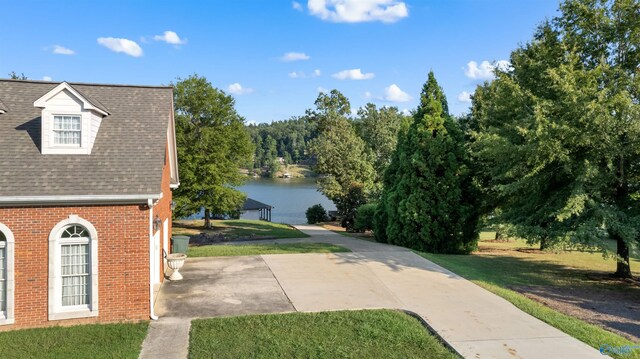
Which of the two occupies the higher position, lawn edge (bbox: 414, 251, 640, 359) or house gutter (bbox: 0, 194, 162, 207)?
house gutter (bbox: 0, 194, 162, 207)

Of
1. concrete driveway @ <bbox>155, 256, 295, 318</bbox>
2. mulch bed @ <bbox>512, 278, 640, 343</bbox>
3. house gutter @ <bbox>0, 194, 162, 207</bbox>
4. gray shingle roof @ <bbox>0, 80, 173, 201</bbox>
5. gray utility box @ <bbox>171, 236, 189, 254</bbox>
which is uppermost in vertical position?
gray shingle roof @ <bbox>0, 80, 173, 201</bbox>

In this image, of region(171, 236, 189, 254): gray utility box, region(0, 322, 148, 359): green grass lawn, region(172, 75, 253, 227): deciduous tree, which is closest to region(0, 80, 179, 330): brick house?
region(0, 322, 148, 359): green grass lawn

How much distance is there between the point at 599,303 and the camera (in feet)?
41.6

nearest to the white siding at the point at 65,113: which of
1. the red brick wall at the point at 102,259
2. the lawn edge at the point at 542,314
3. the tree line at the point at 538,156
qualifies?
the red brick wall at the point at 102,259

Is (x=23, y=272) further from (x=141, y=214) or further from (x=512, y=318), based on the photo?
(x=512, y=318)

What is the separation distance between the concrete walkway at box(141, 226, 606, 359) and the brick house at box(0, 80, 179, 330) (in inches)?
64.3

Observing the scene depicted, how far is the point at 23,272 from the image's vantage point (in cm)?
960

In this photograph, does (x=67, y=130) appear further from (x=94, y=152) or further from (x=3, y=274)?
(x=3, y=274)

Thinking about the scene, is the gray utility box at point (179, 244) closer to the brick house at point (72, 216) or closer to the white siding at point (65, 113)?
the brick house at point (72, 216)

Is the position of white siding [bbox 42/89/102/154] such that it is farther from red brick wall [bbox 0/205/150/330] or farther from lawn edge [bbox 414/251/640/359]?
lawn edge [bbox 414/251/640/359]

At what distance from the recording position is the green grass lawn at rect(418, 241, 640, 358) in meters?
10.0

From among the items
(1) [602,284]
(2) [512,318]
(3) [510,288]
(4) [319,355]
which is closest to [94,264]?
(4) [319,355]

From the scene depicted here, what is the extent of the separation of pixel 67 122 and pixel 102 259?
3707 mm

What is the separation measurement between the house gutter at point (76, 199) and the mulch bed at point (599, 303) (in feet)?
38.0
